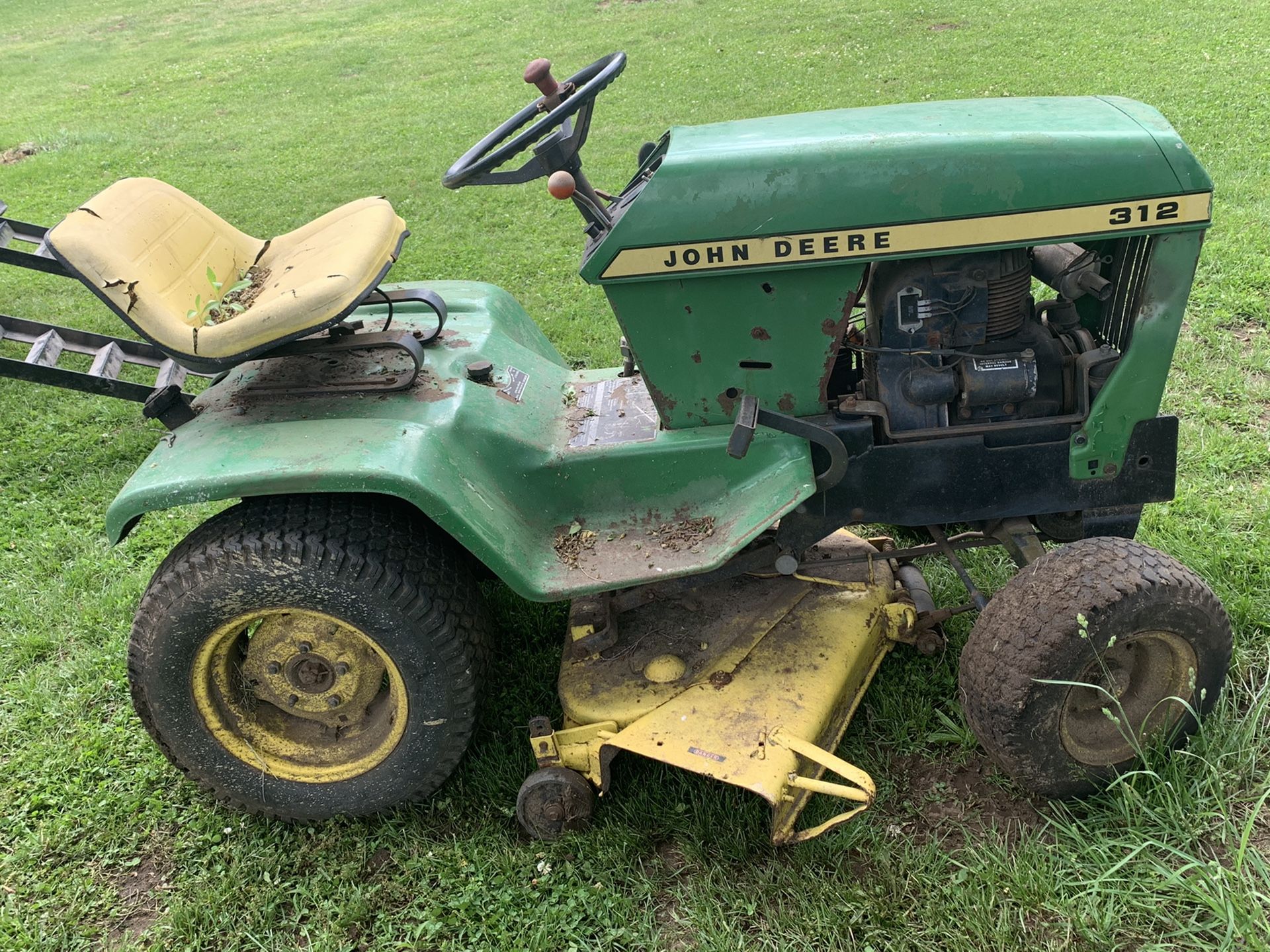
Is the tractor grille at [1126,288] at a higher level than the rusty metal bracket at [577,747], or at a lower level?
higher

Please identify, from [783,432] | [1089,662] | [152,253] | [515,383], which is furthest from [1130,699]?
[152,253]

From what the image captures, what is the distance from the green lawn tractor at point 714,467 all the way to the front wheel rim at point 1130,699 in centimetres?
1

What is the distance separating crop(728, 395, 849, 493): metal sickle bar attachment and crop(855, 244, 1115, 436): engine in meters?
0.20

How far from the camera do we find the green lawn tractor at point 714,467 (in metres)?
2.48

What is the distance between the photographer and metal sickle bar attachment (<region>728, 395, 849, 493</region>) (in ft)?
8.64

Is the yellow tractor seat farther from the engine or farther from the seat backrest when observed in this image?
the engine

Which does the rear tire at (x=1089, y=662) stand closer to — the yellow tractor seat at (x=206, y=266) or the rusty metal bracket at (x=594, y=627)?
the rusty metal bracket at (x=594, y=627)

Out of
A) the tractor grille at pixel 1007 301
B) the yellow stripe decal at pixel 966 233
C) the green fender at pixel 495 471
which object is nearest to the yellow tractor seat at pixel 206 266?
the green fender at pixel 495 471

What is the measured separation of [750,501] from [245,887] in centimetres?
171

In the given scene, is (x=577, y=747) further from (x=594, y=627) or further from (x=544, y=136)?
(x=544, y=136)

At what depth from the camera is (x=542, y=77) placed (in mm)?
2705

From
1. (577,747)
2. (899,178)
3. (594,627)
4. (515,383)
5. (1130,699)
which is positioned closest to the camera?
(899,178)

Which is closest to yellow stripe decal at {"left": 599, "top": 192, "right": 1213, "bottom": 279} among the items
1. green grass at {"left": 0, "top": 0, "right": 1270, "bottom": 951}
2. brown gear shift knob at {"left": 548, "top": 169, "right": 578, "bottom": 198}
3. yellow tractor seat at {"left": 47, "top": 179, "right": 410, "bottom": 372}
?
brown gear shift knob at {"left": 548, "top": 169, "right": 578, "bottom": 198}

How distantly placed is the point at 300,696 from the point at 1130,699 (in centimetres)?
224
